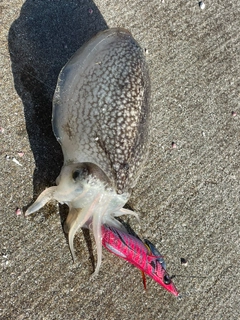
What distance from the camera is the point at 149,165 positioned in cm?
328

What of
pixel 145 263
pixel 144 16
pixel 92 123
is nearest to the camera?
pixel 92 123

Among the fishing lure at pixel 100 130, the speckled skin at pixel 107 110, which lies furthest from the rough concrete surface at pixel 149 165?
the speckled skin at pixel 107 110

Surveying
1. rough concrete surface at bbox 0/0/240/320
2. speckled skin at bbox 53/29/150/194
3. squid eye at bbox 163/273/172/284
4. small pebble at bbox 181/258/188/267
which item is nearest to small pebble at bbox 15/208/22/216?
rough concrete surface at bbox 0/0/240/320

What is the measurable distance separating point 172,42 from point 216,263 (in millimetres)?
1914

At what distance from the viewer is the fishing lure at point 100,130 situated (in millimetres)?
2500

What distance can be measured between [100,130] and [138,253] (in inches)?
36.6

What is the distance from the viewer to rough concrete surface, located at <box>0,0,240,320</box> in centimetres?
274

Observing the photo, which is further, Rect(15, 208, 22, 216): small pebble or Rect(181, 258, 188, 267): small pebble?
Rect(181, 258, 188, 267): small pebble

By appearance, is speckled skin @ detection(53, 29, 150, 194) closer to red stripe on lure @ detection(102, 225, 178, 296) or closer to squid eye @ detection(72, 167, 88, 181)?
squid eye @ detection(72, 167, 88, 181)

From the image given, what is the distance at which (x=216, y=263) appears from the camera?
10.8 feet

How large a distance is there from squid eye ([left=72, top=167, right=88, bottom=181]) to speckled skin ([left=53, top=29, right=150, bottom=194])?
9cm

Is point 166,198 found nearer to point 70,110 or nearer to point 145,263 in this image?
point 145,263

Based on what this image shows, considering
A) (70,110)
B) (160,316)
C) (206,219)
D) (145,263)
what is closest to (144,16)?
(70,110)

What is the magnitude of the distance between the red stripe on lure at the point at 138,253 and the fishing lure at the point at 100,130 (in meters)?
0.12
